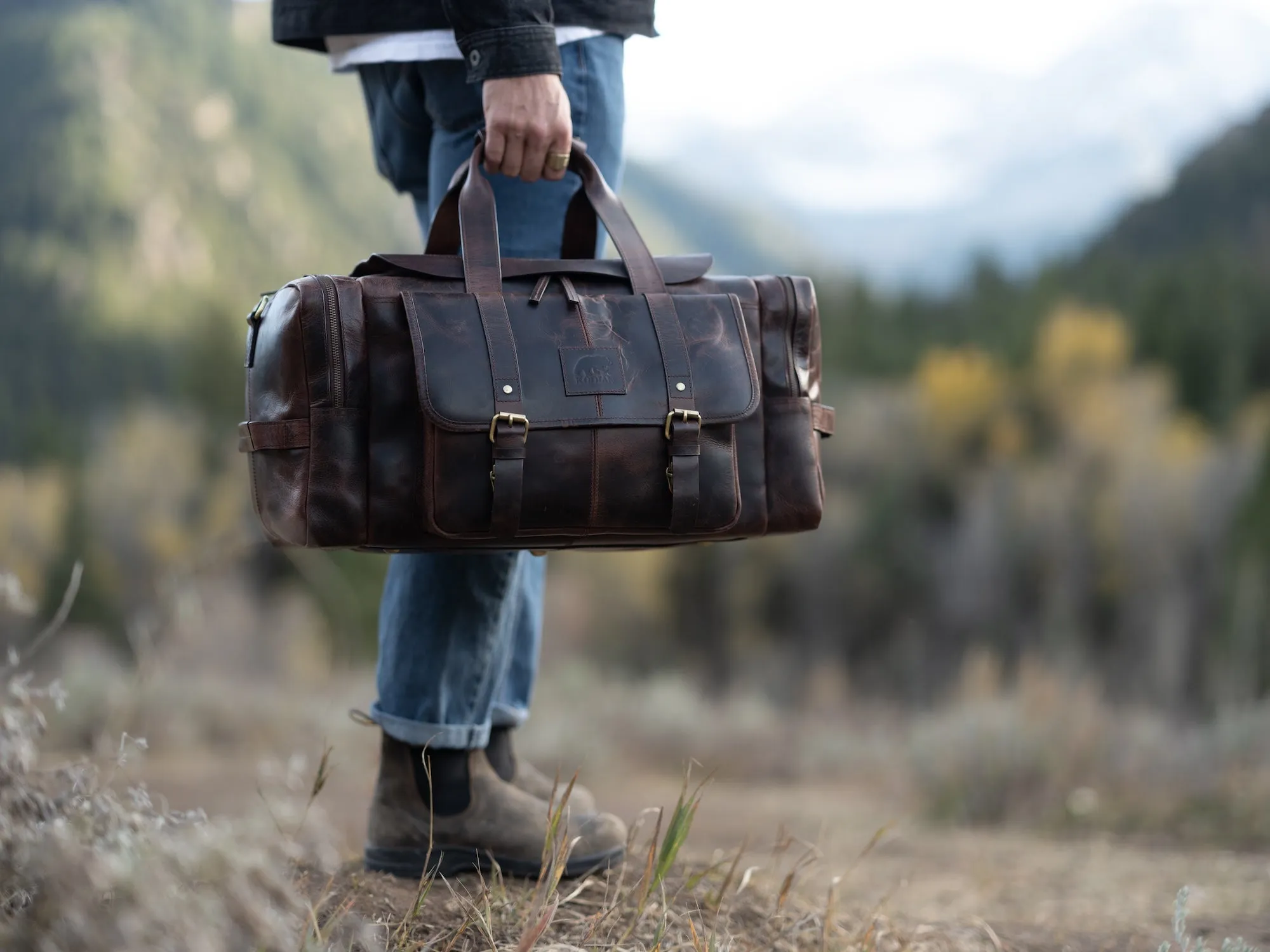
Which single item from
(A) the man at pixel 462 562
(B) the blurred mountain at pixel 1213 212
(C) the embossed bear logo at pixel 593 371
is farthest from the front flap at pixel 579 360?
(B) the blurred mountain at pixel 1213 212

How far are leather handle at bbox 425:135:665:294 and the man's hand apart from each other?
0.03 meters

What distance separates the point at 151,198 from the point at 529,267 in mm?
88256

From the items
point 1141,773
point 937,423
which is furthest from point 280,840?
point 937,423

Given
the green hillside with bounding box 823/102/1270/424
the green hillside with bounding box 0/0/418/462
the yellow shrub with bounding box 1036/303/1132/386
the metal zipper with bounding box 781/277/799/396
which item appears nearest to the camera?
the metal zipper with bounding box 781/277/799/396

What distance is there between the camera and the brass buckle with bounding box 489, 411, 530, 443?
1.51 metres

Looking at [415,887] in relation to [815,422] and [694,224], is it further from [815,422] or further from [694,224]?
[694,224]

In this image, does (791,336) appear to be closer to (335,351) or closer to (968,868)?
(335,351)

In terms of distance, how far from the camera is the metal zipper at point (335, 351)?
151 centimetres

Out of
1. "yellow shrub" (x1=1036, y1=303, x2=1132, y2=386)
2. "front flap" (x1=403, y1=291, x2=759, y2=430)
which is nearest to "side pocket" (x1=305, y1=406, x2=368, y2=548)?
"front flap" (x1=403, y1=291, x2=759, y2=430)

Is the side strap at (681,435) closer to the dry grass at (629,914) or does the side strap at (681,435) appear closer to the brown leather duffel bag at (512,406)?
the brown leather duffel bag at (512,406)

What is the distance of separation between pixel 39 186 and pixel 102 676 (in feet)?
248

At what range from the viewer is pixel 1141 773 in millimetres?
5305

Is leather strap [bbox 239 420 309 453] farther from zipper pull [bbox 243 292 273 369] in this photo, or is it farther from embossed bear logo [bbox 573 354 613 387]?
embossed bear logo [bbox 573 354 613 387]

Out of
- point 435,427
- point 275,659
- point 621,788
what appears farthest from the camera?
point 275,659
